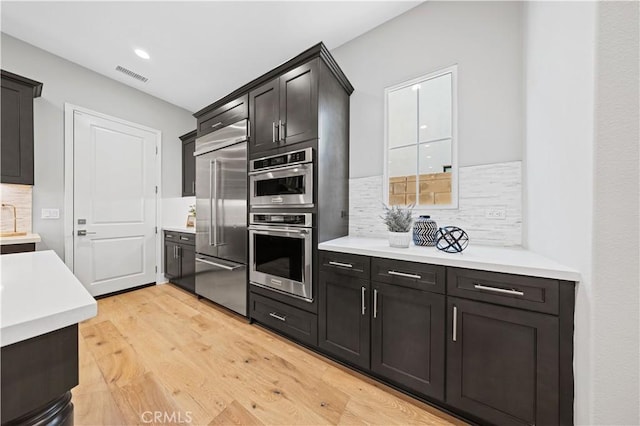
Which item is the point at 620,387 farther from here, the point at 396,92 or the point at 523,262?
the point at 396,92

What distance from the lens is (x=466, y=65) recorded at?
1.91 metres

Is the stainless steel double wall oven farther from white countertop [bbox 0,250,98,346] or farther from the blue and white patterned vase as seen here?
white countertop [bbox 0,250,98,346]

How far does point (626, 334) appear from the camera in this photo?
0.88 m

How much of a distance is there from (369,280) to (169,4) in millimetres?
2947

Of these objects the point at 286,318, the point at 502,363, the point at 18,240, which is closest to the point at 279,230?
the point at 286,318

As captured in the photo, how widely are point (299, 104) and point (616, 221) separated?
2.02 metres

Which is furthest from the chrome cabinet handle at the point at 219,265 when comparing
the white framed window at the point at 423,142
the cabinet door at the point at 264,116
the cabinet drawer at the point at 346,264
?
the white framed window at the point at 423,142

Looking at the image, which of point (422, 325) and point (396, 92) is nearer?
point (422, 325)

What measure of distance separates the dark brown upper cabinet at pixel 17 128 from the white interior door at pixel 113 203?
0.57 m

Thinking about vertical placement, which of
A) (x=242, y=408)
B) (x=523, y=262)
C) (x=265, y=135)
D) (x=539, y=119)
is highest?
(x=265, y=135)

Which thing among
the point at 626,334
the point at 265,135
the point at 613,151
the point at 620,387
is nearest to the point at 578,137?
the point at 613,151

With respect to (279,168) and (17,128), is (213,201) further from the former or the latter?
Answer: (17,128)

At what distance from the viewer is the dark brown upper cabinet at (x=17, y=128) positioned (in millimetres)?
2273

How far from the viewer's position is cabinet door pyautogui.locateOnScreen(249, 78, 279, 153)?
7.33 ft
